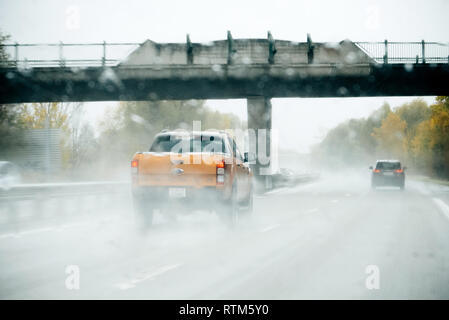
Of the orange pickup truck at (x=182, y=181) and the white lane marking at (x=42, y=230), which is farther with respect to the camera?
the white lane marking at (x=42, y=230)

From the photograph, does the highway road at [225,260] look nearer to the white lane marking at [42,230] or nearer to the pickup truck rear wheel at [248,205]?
the white lane marking at [42,230]

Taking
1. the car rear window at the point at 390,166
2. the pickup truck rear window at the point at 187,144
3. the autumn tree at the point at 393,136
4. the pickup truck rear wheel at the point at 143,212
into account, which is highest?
the autumn tree at the point at 393,136

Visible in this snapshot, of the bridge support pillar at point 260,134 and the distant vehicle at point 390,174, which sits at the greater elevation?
the bridge support pillar at point 260,134

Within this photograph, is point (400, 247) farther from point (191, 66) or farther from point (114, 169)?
point (114, 169)

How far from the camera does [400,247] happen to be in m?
9.61

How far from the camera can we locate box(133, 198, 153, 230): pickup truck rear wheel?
1101cm

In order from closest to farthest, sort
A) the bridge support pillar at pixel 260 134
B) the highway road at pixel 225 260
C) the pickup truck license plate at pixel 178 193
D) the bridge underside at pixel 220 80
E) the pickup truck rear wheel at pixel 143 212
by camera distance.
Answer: the highway road at pixel 225 260 → the pickup truck license plate at pixel 178 193 → the pickup truck rear wheel at pixel 143 212 → the bridge underside at pixel 220 80 → the bridge support pillar at pixel 260 134

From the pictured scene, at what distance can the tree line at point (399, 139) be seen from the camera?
181ft

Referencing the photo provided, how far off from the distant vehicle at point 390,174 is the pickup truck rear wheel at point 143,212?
2526 centimetres

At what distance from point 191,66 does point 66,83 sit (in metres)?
6.89

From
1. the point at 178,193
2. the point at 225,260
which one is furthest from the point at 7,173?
the point at 225,260

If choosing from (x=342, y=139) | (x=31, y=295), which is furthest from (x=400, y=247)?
(x=342, y=139)

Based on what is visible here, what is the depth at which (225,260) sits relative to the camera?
26.2 ft

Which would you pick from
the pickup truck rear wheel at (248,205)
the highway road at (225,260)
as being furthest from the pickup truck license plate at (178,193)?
the pickup truck rear wheel at (248,205)
